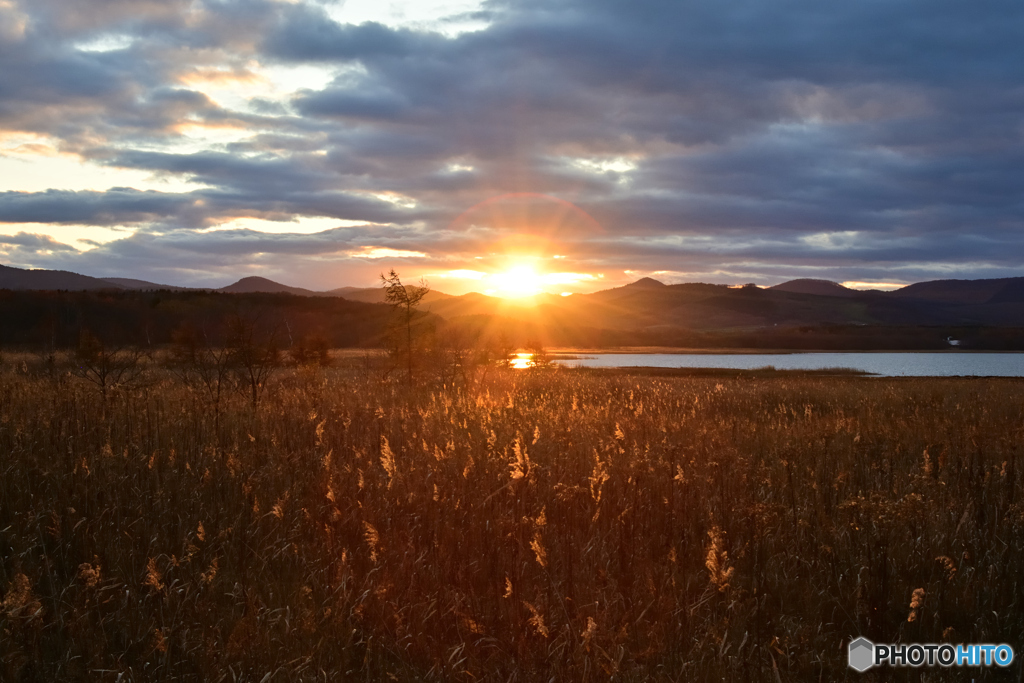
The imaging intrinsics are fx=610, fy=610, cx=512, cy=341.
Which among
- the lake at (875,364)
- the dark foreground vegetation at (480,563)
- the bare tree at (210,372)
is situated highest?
the bare tree at (210,372)

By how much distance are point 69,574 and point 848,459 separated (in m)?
8.67

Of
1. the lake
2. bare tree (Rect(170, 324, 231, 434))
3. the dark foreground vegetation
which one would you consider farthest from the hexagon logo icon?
the lake

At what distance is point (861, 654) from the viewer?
3811mm

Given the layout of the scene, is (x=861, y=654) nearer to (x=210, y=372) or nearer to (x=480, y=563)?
(x=480, y=563)

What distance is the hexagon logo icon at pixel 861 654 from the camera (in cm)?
372

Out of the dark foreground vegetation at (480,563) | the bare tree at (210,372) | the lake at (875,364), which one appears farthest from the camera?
the lake at (875,364)

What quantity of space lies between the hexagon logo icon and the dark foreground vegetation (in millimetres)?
68

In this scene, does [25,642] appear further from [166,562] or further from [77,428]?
[77,428]

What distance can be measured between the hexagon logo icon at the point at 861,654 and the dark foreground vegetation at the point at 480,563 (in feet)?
0.22

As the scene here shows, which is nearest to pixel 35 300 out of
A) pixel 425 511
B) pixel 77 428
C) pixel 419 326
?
pixel 419 326

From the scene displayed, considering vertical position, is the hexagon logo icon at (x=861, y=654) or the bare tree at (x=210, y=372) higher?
the bare tree at (x=210, y=372)

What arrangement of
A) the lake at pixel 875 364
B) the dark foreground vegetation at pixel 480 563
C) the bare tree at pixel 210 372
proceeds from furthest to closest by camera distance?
the lake at pixel 875 364, the bare tree at pixel 210 372, the dark foreground vegetation at pixel 480 563

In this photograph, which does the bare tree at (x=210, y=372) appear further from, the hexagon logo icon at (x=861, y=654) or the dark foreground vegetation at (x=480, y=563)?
the hexagon logo icon at (x=861, y=654)

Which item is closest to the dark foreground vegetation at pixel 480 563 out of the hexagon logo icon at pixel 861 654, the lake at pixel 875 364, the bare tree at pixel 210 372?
the hexagon logo icon at pixel 861 654
